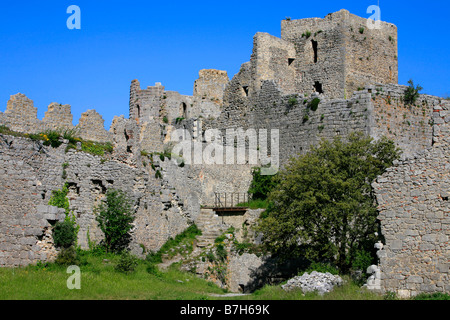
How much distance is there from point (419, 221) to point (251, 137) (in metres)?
17.2

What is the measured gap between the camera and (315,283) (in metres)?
→ 21.7

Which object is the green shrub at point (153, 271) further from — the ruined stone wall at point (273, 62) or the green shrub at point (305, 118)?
the ruined stone wall at point (273, 62)

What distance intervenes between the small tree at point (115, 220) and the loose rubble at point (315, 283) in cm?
772

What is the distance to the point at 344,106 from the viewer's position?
104 feet

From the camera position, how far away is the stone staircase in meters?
29.8

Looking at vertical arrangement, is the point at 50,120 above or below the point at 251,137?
above

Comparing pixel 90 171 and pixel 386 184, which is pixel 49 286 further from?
pixel 386 184

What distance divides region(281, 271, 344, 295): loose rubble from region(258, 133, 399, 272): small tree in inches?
66.7

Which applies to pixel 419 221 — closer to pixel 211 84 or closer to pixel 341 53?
pixel 341 53

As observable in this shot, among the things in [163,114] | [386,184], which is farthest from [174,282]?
[163,114]

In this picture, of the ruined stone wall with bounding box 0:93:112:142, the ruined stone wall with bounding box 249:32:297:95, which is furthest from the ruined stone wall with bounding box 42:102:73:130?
the ruined stone wall with bounding box 249:32:297:95

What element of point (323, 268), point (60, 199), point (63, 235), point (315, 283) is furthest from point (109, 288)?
point (323, 268)

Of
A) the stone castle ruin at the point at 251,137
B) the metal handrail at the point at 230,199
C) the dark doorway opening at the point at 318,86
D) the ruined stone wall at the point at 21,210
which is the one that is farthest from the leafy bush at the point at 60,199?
the dark doorway opening at the point at 318,86

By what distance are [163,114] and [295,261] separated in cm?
1619
